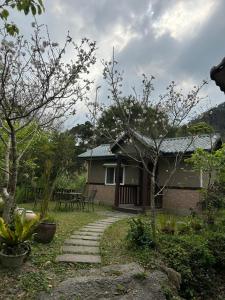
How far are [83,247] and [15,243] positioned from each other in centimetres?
186

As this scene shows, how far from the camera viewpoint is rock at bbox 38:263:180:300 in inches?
181

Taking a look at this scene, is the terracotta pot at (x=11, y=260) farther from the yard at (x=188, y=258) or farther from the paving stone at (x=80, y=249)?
the yard at (x=188, y=258)

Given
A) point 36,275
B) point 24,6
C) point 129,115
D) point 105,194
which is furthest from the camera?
point 105,194

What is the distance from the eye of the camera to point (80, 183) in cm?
2239

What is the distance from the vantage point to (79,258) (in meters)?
5.89

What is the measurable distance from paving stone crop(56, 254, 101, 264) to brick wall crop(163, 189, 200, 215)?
30.8 feet

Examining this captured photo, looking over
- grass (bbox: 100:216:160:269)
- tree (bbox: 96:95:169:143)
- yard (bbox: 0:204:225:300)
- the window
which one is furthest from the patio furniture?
grass (bbox: 100:216:160:269)

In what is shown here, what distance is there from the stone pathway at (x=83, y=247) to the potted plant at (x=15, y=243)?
735 millimetres

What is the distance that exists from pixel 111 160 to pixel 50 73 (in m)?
13.3

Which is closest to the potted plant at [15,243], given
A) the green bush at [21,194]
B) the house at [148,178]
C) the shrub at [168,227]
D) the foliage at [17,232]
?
the foliage at [17,232]

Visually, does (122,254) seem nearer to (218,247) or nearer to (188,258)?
(188,258)

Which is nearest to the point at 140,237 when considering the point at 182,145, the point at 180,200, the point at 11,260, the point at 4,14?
the point at 11,260

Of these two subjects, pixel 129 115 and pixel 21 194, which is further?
pixel 21 194

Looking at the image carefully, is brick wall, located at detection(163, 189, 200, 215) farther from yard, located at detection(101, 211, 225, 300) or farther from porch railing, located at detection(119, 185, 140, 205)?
yard, located at detection(101, 211, 225, 300)
